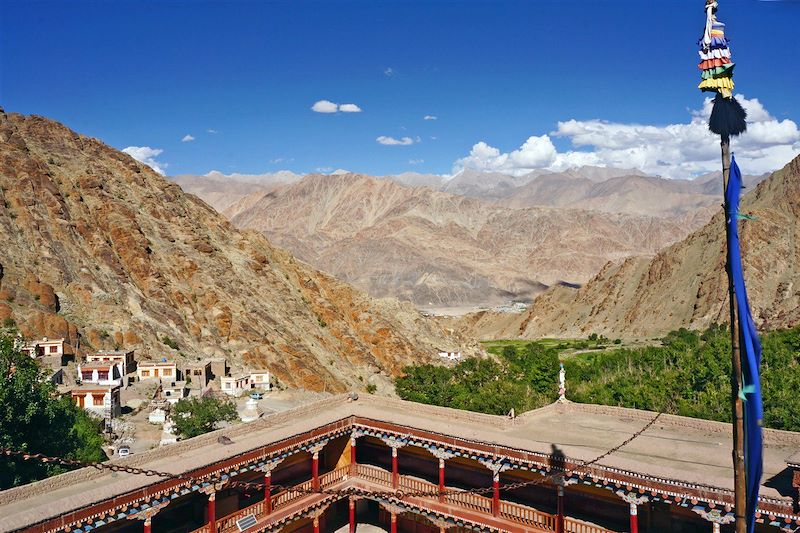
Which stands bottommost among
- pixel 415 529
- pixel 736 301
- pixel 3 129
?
pixel 415 529

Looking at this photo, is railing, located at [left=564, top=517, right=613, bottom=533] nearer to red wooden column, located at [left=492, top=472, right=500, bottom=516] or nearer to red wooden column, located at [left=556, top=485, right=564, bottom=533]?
red wooden column, located at [left=556, top=485, right=564, bottom=533]

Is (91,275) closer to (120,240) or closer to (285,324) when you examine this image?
(120,240)

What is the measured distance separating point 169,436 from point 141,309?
2712cm

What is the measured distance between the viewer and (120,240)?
66.6 m

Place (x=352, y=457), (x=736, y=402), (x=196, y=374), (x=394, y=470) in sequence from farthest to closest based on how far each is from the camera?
(x=196, y=374) < (x=352, y=457) < (x=394, y=470) < (x=736, y=402)

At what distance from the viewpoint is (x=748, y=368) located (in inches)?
339

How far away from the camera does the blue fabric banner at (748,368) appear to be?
8.62m

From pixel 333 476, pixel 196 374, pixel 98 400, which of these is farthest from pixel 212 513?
pixel 196 374

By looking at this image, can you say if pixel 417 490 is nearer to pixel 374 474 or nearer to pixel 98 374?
pixel 374 474

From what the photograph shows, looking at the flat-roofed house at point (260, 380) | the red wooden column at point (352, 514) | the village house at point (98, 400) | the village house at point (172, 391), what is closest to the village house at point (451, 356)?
the flat-roofed house at point (260, 380)

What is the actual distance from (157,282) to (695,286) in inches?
2815

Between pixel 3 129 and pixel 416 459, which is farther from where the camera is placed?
pixel 3 129

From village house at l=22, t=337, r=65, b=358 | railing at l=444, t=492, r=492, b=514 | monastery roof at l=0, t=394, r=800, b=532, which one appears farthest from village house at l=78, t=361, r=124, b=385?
railing at l=444, t=492, r=492, b=514

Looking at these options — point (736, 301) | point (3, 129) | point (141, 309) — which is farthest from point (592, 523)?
point (3, 129)
